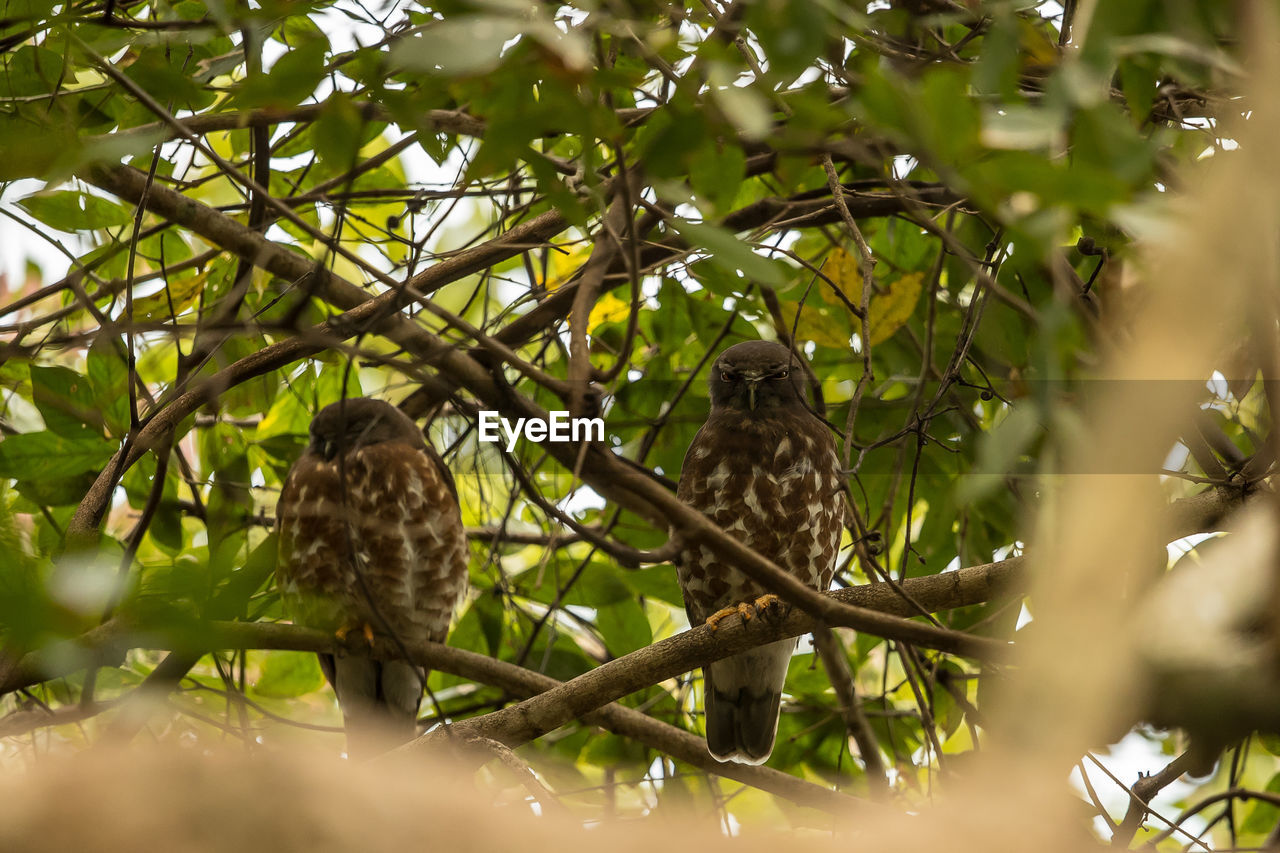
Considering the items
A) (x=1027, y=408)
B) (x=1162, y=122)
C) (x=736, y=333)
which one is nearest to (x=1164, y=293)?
(x=1027, y=408)

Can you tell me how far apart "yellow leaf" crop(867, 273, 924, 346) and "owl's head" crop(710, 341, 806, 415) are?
21.1 inches

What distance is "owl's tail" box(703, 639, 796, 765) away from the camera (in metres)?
4.43

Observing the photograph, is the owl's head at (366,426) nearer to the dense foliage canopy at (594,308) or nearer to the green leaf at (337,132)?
the dense foliage canopy at (594,308)

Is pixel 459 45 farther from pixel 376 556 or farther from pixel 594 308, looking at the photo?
pixel 376 556

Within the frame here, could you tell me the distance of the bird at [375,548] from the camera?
4.76 metres

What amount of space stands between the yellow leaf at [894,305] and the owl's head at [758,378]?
536 mm

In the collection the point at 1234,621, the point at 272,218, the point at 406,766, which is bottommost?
the point at 406,766

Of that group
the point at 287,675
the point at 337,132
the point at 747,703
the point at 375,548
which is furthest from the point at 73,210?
the point at 747,703

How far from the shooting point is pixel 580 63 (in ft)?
4.95

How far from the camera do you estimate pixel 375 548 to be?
4.89 m

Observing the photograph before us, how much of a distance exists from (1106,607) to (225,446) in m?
4.02

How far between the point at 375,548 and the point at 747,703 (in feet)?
5.75

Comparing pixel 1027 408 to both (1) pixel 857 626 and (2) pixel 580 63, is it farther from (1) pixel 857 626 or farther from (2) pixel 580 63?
(2) pixel 580 63
